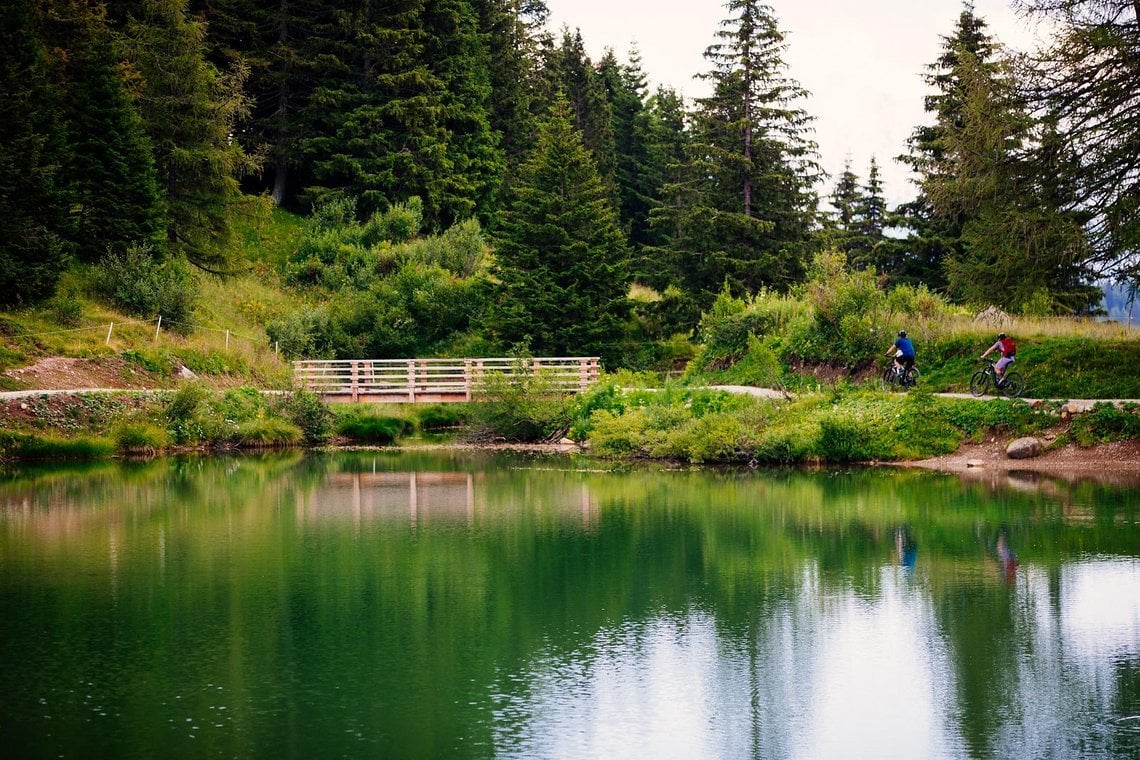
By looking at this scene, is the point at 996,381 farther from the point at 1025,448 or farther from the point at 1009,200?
the point at 1009,200

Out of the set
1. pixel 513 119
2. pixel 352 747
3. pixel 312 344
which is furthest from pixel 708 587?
pixel 513 119

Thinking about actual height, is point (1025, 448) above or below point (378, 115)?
below

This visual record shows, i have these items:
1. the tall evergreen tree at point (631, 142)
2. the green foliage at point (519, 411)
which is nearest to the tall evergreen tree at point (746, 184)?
the green foliage at point (519, 411)

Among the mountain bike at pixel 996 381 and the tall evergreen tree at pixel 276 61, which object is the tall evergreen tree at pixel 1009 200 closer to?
the mountain bike at pixel 996 381

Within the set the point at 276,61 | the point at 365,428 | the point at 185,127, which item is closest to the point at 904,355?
the point at 365,428

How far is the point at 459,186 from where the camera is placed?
65625mm

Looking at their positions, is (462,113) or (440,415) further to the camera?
(462,113)

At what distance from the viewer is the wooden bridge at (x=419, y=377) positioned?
41656 millimetres

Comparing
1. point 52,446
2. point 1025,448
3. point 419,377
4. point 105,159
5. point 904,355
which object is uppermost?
point 105,159

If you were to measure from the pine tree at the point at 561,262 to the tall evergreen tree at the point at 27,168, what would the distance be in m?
15.7

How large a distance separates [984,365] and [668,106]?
50502 millimetres

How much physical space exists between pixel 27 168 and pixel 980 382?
30395 millimetres

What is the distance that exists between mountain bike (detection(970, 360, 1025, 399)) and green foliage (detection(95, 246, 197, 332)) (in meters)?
28.2

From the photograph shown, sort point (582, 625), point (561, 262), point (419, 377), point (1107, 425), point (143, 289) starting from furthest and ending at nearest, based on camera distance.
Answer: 1. point (561, 262)
2. point (419, 377)
3. point (143, 289)
4. point (1107, 425)
5. point (582, 625)
